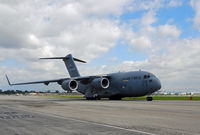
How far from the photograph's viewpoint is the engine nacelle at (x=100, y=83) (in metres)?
36.8

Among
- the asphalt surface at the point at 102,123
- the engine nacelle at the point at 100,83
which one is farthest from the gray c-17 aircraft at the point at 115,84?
the asphalt surface at the point at 102,123

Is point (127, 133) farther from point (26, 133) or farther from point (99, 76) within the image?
point (99, 76)

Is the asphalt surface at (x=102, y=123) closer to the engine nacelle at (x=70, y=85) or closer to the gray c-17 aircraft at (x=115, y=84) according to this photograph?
the gray c-17 aircraft at (x=115, y=84)

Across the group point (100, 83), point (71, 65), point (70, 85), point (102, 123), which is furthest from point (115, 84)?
point (102, 123)

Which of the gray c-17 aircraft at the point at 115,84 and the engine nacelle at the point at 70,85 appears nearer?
the gray c-17 aircraft at the point at 115,84

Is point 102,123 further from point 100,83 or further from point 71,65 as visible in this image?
point 71,65

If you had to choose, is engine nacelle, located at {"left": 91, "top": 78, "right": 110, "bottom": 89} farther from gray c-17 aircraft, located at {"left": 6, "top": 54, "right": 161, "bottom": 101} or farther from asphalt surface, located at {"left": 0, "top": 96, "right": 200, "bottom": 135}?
asphalt surface, located at {"left": 0, "top": 96, "right": 200, "bottom": 135}

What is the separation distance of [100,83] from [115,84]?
2.32m

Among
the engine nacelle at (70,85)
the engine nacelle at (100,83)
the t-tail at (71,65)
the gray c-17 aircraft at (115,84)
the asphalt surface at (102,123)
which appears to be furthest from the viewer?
the t-tail at (71,65)

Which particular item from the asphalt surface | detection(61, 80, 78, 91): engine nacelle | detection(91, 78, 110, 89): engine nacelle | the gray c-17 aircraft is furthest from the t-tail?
the asphalt surface

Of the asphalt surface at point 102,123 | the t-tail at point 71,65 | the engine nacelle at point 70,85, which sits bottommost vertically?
the asphalt surface at point 102,123

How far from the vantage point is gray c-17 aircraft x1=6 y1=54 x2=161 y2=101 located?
107 feet

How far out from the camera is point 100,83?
3669cm

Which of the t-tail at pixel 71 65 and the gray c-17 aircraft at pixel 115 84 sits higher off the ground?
the t-tail at pixel 71 65
